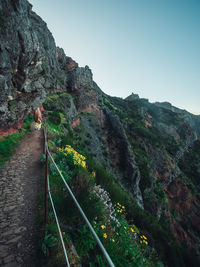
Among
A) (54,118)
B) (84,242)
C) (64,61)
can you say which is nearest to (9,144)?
(84,242)

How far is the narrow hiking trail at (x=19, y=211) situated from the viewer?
1862 millimetres

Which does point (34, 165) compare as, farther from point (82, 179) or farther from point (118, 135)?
point (118, 135)

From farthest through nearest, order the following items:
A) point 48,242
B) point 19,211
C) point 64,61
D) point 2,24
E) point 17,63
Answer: point 64,61
point 17,63
point 2,24
point 19,211
point 48,242

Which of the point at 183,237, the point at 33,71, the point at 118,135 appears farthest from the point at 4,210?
the point at 183,237

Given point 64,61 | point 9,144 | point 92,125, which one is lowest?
point 9,144

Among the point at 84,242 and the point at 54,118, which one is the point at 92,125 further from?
the point at 84,242

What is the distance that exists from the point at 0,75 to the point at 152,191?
2761 cm

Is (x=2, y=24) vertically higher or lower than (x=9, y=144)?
higher

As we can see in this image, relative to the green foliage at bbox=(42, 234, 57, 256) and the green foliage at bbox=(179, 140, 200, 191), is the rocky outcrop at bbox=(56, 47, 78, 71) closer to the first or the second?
the green foliage at bbox=(42, 234, 57, 256)

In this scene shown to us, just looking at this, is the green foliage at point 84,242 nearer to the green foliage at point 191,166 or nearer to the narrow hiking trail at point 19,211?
the narrow hiking trail at point 19,211

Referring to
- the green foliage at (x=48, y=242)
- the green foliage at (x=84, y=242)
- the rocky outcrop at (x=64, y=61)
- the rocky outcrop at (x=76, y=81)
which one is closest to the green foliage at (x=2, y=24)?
the green foliage at (x=48, y=242)

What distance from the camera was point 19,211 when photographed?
278 cm

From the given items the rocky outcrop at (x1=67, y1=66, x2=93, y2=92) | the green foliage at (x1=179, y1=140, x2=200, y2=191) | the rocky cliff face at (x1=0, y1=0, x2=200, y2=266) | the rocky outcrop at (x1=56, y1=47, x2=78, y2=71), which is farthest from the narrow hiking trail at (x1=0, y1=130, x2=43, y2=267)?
the green foliage at (x1=179, y1=140, x2=200, y2=191)

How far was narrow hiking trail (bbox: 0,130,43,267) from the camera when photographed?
1.86m
